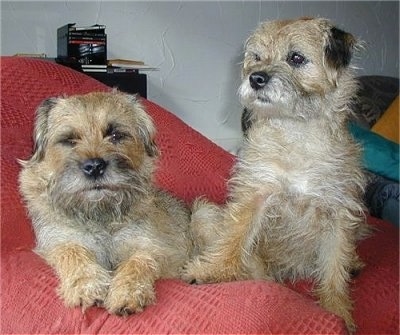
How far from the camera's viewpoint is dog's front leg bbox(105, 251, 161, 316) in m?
1.42

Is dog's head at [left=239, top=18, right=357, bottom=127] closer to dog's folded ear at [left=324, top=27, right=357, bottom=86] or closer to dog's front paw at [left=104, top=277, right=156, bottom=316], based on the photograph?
dog's folded ear at [left=324, top=27, right=357, bottom=86]

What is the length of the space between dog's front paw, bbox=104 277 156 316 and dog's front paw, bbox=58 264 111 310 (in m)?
0.03

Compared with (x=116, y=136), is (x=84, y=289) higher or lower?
lower

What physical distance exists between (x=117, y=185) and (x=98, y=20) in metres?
2.58

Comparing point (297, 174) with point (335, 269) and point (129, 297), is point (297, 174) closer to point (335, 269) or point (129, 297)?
point (335, 269)

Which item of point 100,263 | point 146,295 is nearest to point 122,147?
point 100,263

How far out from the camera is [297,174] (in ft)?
6.74

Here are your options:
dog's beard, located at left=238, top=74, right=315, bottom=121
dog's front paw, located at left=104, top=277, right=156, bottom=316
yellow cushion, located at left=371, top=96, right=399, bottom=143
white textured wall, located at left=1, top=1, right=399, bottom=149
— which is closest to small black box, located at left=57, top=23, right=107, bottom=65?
white textured wall, located at left=1, top=1, right=399, bottom=149

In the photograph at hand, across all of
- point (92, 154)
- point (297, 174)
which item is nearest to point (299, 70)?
point (297, 174)

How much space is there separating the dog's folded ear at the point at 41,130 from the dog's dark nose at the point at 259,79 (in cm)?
69

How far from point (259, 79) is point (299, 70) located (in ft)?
0.56

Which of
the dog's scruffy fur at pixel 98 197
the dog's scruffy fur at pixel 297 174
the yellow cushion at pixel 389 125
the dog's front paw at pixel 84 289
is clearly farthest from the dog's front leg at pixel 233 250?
the yellow cushion at pixel 389 125

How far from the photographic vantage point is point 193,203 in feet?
7.71

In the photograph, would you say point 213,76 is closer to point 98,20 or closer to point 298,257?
point 98,20
